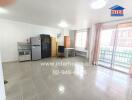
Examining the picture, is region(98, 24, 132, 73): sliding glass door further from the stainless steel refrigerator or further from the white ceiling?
the stainless steel refrigerator

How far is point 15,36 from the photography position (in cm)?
461

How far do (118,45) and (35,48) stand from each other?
15.9 feet

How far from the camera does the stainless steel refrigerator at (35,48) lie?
4.86 m

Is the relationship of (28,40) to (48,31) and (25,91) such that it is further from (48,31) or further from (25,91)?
(25,91)

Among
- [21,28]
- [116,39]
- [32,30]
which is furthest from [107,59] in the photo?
[21,28]

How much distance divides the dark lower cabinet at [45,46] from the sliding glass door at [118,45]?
3.62m

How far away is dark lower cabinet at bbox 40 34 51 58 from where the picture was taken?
5530mm

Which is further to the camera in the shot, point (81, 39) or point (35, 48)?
point (81, 39)

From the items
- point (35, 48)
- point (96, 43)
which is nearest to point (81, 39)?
point (96, 43)

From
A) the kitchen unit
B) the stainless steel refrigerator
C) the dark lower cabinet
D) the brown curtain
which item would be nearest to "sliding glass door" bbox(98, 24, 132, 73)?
the brown curtain

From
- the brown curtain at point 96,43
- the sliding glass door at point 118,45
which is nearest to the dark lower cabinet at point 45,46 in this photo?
the brown curtain at point 96,43

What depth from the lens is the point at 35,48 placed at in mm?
5016

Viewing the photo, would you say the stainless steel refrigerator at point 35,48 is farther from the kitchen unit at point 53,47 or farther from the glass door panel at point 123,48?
the glass door panel at point 123,48

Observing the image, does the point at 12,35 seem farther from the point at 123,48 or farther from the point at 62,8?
the point at 123,48
